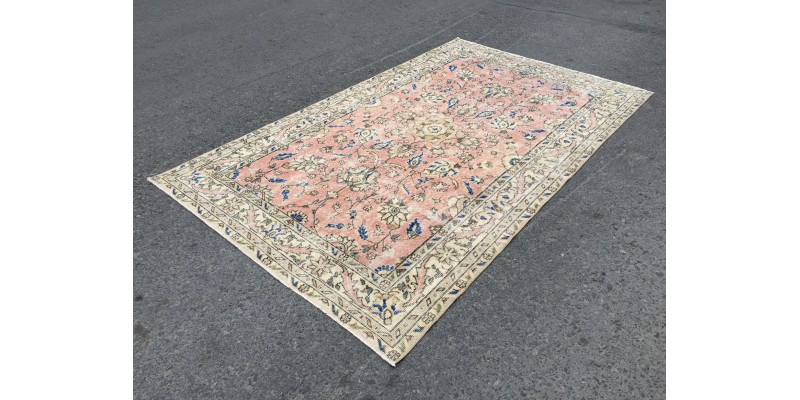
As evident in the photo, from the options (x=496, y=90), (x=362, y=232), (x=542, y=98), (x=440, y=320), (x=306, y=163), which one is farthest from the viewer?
(x=496, y=90)

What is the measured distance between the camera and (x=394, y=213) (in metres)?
1.90

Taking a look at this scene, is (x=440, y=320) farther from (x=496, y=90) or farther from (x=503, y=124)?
(x=496, y=90)

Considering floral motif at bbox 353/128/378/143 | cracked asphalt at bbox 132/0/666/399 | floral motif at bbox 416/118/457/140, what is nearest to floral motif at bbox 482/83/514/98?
floral motif at bbox 416/118/457/140

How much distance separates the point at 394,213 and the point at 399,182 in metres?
0.22

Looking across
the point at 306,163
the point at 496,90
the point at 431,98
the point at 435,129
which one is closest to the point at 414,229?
the point at 306,163

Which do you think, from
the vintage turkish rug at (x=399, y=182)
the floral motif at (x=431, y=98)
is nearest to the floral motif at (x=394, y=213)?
the vintage turkish rug at (x=399, y=182)

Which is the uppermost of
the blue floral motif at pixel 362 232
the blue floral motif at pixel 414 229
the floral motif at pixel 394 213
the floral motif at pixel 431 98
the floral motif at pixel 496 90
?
the blue floral motif at pixel 362 232

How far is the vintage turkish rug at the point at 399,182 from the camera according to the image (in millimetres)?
1608

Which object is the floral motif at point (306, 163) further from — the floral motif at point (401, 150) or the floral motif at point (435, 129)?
the floral motif at point (435, 129)

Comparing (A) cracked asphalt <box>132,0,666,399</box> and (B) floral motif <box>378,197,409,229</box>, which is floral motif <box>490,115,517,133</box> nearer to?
(A) cracked asphalt <box>132,0,666,399</box>

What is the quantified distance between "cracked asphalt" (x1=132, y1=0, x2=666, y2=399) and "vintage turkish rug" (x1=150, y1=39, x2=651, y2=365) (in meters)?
0.07

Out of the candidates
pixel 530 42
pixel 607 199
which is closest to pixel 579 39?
pixel 530 42

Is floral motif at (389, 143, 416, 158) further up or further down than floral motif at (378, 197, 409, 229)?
further down

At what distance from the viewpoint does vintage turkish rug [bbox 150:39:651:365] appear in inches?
63.3
